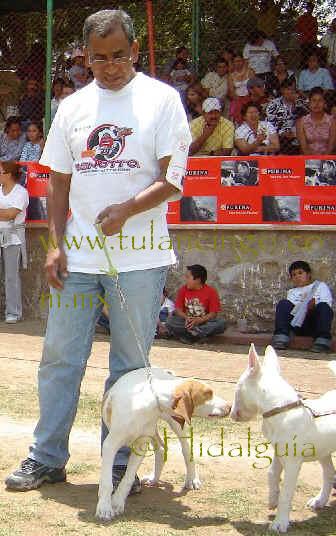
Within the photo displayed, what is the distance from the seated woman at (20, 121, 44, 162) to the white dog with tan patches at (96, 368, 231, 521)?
7.70m

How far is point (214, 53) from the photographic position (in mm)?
12766

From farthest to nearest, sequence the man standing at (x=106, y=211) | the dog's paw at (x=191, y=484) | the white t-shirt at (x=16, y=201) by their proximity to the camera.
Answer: the white t-shirt at (x=16, y=201)
the dog's paw at (x=191, y=484)
the man standing at (x=106, y=211)

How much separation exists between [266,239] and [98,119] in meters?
6.18

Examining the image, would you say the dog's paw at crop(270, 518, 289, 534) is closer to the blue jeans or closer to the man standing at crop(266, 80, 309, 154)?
→ the blue jeans

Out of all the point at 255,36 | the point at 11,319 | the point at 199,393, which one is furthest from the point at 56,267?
the point at 255,36

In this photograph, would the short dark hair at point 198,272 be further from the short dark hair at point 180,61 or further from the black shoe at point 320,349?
the short dark hair at point 180,61

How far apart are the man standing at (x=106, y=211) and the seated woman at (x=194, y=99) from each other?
738 cm

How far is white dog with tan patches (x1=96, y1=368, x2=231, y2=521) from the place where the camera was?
4.04 meters

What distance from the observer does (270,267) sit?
10.2 metres

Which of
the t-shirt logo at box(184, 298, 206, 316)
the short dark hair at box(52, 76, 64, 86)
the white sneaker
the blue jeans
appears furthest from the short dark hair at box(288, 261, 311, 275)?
the blue jeans

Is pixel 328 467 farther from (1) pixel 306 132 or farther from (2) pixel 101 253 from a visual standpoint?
(1) pixel 306 132

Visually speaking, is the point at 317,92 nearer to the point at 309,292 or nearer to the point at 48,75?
the point at 309,292

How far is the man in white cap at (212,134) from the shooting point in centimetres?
1062

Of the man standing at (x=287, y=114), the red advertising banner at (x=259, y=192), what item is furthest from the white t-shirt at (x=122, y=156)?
the man standing at (x=287, y=114)
